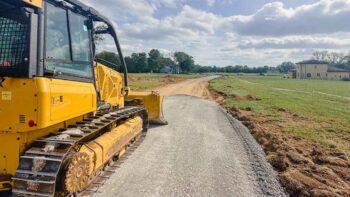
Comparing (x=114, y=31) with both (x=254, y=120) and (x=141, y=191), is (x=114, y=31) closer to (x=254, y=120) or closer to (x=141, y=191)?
(x=141, y=191)

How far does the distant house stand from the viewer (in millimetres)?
119000

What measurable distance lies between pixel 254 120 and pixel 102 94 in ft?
26.7

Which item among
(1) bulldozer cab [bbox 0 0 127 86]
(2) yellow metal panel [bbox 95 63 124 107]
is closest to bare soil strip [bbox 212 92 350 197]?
(2) yellow metal panel [bbox 95 63 124 107]

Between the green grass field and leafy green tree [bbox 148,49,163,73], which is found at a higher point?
leafy green tree [bbox 148,49,163,73]

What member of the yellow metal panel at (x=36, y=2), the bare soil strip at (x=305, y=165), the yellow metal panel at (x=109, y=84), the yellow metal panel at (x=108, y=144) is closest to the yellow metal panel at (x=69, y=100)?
the yellow metal panel at (x=108, y=144)

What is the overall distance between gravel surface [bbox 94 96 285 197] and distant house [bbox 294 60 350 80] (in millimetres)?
121782

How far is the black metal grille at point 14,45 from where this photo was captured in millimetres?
4203

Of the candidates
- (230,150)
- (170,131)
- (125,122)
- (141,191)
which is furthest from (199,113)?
(141,191)

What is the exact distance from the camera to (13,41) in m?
4.31

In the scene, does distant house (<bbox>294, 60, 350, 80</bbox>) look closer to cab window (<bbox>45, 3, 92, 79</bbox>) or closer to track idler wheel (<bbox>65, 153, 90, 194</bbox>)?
cab window (<bbox>45, 3, 92, 79</bbox>)

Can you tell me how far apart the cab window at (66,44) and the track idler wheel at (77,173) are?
1239 millimetres

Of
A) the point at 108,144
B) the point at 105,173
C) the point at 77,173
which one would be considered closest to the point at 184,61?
the point at 105,173

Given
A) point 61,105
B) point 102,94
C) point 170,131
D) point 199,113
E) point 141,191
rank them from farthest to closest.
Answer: point 199,113
point 170,131
point 102,94
point 141,191
point 61,105

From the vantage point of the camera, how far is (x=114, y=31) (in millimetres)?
7621
